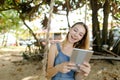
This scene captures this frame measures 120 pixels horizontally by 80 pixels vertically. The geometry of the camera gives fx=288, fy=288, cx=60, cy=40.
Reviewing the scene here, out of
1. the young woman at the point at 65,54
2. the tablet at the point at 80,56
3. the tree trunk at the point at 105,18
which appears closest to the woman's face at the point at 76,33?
the young woman at the point at 65,54

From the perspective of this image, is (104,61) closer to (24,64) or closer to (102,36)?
(102,36)

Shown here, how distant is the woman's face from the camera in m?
2.46

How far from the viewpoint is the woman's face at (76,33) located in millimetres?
2459

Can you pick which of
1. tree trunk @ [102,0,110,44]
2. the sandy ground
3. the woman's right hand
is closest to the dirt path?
the sandy ground

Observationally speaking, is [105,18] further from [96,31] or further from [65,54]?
[65,54]

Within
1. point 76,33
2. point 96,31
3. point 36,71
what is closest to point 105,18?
point 96,31

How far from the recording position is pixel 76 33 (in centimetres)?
246

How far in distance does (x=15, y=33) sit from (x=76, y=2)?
1479cm

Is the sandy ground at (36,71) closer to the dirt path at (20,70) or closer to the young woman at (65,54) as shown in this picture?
the dirt path at (20,70)

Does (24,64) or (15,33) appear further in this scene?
(15,33)

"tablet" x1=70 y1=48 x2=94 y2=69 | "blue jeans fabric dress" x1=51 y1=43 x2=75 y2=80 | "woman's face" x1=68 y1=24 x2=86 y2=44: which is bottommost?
"blue jeans fabric dress" x1=51 y1=43 x2=75 y2=80

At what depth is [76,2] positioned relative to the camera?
21.7 ft

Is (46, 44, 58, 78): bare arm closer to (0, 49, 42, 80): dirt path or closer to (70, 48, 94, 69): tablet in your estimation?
(70, 48, 94, 69): tablet

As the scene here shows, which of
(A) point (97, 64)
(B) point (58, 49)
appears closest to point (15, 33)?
(A) point (97, 64)
